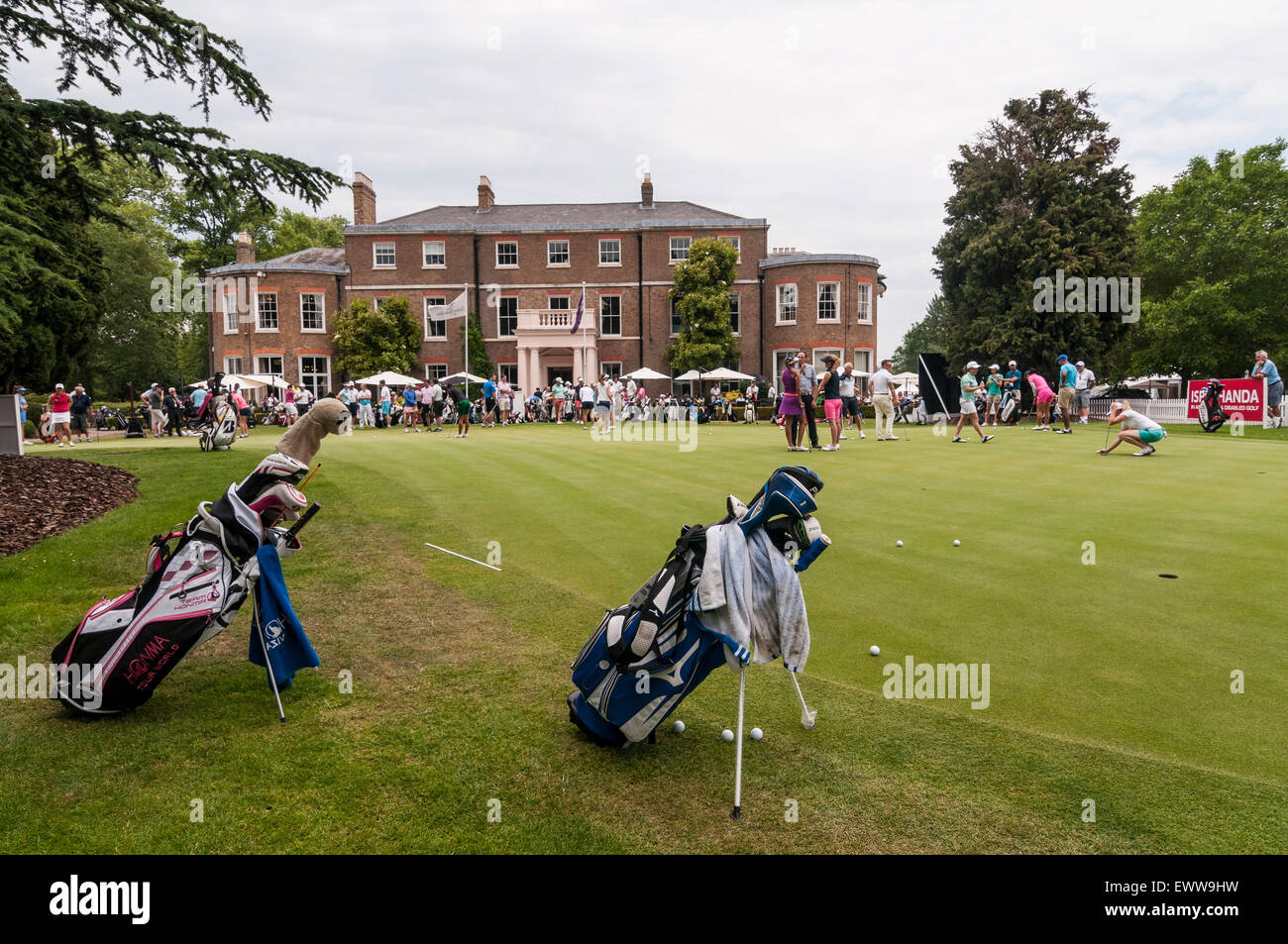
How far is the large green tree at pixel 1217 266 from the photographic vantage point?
136ft

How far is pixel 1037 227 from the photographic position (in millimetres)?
38219

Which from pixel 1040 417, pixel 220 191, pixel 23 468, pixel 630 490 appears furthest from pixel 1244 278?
pixel 23 468

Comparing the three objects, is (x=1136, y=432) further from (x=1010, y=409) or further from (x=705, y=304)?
(x=705, y=304)

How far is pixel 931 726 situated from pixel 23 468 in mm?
13412

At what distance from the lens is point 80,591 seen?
678cm

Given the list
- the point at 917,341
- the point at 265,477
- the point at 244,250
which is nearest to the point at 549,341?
the point at 244,250

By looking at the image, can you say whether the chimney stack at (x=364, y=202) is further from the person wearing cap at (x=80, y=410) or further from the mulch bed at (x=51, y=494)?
the mulch bed at (x=51, y=494)

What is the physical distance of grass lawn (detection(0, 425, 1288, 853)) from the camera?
11.4 ft

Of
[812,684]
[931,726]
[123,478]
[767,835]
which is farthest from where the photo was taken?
[123,478]

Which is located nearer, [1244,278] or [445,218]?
[1244,278]

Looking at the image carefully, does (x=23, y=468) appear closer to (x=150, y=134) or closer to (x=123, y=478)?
(x=123, y=478)

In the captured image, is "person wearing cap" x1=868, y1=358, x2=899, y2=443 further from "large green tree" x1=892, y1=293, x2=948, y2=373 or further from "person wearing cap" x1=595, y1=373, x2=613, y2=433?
"large green tree" x1=892, y1=293, x2=948, y2=373

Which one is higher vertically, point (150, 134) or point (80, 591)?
point (150, 134)
